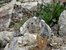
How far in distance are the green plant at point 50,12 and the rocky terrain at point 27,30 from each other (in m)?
0.16

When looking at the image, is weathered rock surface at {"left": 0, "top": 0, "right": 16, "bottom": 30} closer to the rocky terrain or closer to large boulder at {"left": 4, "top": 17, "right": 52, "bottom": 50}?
the rocky terrain

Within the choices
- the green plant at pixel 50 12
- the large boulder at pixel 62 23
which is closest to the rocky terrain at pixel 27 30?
the large boulder at pixel 62 23

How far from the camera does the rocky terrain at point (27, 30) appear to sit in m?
4.76

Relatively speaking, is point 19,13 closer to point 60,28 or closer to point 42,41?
point 60,28

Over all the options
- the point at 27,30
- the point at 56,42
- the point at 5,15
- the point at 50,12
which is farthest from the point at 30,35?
the point at 5,15

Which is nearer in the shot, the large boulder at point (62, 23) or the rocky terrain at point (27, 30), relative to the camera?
the rocky terrain at point (27, 30)

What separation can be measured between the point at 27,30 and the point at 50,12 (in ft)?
3.30

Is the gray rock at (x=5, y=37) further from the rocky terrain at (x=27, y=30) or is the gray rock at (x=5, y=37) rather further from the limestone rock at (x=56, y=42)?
the limestone rock at (x=56, y=42)

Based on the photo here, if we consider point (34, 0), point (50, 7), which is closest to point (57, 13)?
point (50, 7)

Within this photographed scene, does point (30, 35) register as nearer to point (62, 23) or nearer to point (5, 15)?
→ point (62, 23)

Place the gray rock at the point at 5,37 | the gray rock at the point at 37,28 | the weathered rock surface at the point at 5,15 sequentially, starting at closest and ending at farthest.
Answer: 1. the gray rock at the point at 37,28
2. the gray rock at the point at 5,37
3. the weathered rock surface at the point at 5,15

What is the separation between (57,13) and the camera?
5742mm

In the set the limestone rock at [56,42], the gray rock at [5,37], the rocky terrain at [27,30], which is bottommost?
the gray rock at [5,37]

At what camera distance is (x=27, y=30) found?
5012 millimetres
